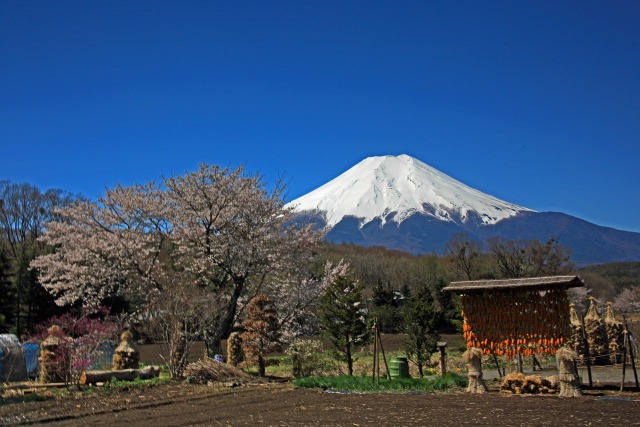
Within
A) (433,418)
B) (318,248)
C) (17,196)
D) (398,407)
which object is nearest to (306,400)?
(398,407)

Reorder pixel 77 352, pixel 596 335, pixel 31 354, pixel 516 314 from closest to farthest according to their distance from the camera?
pixel 516 314 → pixel 77 352 → pixel 31 354 → pixel 596 335

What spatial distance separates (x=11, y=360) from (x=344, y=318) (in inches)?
393

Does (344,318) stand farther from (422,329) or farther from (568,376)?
(568,376)

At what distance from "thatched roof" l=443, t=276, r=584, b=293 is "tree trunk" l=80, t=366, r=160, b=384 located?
28.1 feet

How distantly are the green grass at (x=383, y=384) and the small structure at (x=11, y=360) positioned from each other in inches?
352

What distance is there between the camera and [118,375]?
15844 mm

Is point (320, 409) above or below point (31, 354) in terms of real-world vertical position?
below

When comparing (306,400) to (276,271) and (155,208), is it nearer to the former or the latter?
(276,271)

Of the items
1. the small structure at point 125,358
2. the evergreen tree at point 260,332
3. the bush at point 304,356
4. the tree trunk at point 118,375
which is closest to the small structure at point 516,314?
the bush at point 304,356

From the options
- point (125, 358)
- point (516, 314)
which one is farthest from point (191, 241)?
point (516, 314)

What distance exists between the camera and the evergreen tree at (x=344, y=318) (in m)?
18.4

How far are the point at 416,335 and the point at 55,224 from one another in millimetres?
13352

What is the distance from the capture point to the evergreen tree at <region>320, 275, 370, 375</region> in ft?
60.4

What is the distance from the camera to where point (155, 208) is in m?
21.5
